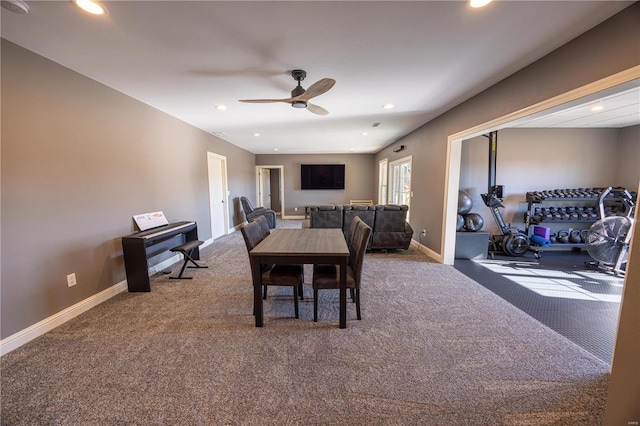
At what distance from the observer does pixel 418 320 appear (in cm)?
224

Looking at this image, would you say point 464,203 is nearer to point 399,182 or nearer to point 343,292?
point 399,182

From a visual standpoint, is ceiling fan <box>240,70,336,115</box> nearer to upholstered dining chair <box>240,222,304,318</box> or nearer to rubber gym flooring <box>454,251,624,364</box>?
upholstered dining chair <box>240,222,304,318</box>

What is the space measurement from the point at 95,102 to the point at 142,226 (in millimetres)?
1517

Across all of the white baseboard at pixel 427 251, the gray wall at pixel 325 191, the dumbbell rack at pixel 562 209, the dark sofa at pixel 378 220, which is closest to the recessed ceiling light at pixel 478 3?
the dark sofa at pixel 378 220

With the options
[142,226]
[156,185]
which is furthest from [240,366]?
[156,185]

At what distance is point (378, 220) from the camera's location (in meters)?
4.26

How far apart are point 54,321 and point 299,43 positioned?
332 cm

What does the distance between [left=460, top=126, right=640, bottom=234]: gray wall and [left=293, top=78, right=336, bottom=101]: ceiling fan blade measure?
359cm

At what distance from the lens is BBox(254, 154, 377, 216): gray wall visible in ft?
27.7

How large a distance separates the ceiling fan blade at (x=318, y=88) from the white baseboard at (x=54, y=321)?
3.06m

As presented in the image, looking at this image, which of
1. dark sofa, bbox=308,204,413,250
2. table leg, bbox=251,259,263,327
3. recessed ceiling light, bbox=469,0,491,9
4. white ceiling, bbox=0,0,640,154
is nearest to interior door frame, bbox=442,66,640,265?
white ceiling, bbox=0,0,640,154

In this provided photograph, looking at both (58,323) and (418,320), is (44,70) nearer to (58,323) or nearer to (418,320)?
(58,323)

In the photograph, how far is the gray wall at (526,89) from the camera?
1.50 m

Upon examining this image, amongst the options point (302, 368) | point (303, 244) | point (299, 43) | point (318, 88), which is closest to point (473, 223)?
point (303, 244)
